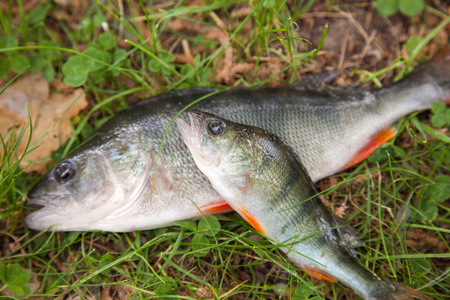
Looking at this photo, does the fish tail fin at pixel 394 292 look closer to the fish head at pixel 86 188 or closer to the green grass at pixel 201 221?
the green grass at pixel 201 221

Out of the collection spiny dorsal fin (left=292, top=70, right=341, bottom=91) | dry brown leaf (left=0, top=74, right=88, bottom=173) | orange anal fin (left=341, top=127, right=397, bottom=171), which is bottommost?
orange anal fin (left=341, top=127, right=397, bottom=171)

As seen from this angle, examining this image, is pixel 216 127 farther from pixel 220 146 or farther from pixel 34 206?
pixel 34 206

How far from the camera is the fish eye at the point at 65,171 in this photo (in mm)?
3014

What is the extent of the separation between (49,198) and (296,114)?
221 cm

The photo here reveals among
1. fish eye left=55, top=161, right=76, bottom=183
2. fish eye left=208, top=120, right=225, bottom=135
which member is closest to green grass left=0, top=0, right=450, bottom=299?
fish eye left=55, top=161, right=76, bottom=183

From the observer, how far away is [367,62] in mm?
3873

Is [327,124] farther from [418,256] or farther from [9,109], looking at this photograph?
[9,109]

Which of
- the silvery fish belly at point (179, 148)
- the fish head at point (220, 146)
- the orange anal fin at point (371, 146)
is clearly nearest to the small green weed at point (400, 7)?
the silvery fish belly at point (179, 148)

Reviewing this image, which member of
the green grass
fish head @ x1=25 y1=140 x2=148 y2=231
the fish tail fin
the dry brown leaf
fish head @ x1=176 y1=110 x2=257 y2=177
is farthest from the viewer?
the dry brown leaf

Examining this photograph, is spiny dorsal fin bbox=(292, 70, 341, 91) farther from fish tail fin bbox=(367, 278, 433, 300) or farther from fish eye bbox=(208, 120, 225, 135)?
fish tail fin bbox=(367, 278, 433, 300)

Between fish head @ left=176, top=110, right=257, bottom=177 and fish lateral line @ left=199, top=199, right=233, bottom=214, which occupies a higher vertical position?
fish head @ left=176, top=110, right=257, bottom=177

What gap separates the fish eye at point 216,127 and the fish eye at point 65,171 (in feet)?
4.07

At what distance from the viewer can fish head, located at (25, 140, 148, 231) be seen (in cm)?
296

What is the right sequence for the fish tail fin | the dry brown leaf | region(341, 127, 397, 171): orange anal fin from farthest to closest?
the dry brown leaf → region(341, 127, 397, 171): orange anal fin → the fish tail fin
